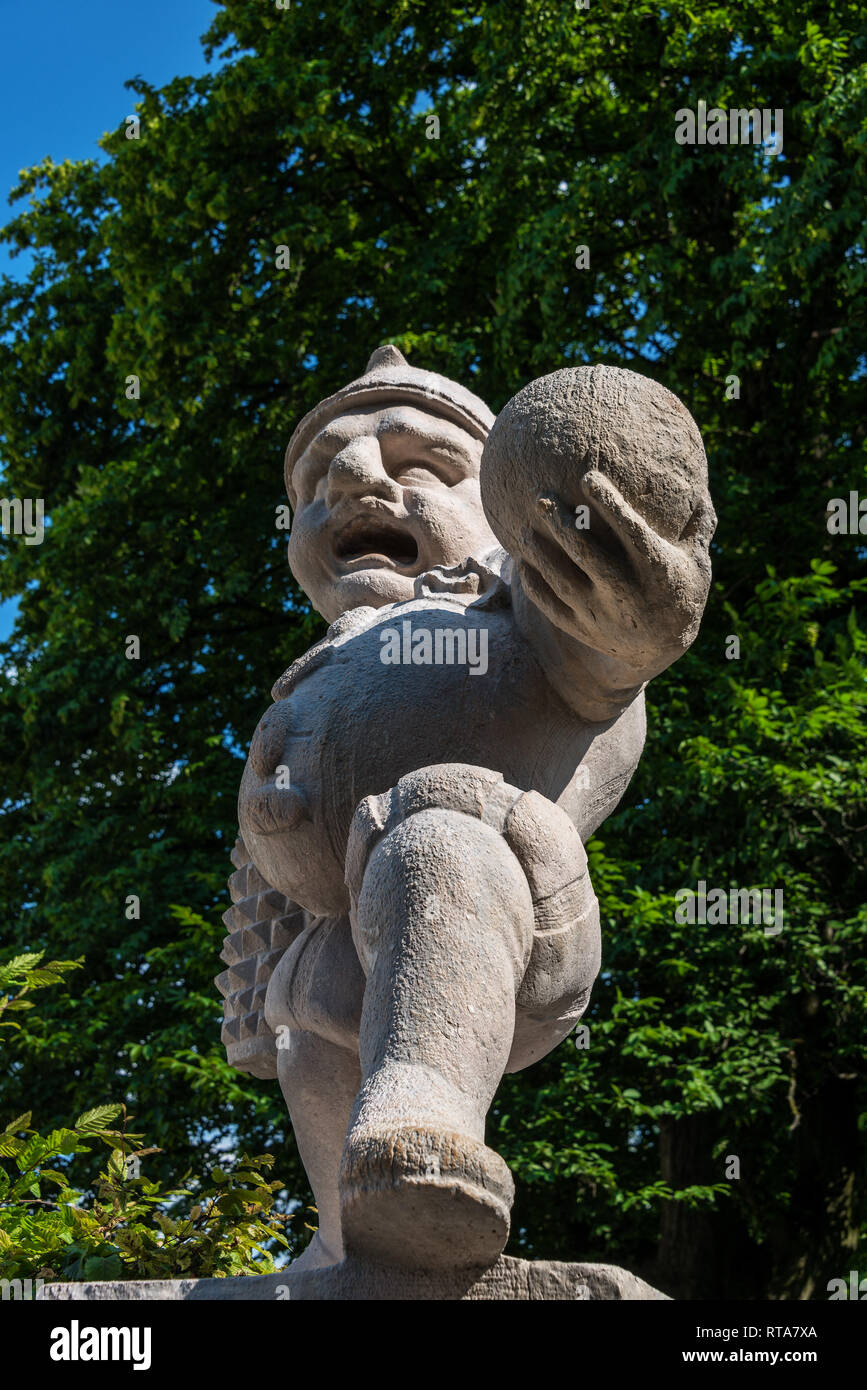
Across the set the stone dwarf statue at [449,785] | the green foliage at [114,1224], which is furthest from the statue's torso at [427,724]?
the green foliage at [114,1224]

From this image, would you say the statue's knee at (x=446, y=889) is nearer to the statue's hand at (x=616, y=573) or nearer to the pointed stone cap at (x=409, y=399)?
the statue's hand at (x=616, y=573)

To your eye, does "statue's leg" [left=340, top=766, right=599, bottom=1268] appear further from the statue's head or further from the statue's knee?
the statue's head

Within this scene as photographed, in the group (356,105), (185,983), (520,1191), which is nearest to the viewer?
(520,1191)

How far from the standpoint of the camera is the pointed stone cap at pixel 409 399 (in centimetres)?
346

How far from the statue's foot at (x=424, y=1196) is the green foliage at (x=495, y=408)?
5.58 meters

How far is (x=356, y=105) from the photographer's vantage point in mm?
11125

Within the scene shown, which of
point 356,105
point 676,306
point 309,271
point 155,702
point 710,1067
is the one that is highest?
point 356,105

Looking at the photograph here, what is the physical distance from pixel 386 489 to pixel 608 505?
110 cm

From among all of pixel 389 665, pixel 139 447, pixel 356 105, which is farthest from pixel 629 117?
pixel 389 665

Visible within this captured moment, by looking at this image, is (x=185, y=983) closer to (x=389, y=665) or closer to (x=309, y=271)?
(x=309, y=271)

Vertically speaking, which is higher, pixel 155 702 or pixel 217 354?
pixel 217 354

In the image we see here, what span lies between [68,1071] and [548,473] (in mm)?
7700

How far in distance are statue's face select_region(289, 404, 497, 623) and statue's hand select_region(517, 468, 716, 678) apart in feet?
2.76

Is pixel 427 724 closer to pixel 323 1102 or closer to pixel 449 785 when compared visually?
pixel 449 785
